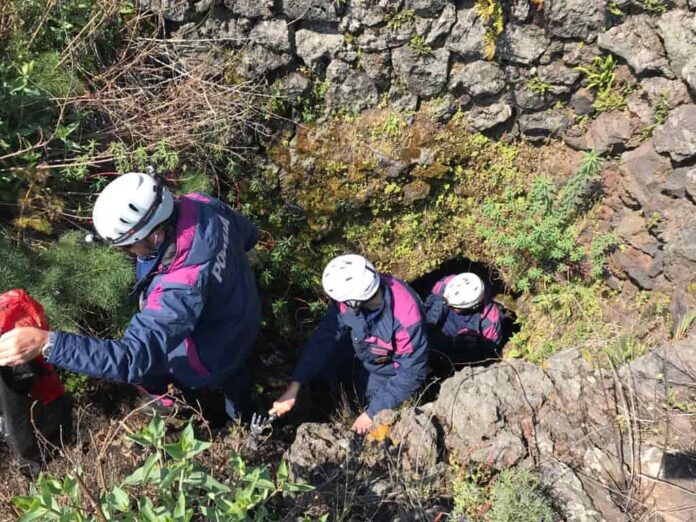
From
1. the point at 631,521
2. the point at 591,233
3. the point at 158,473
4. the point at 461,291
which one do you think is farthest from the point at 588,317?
the point at 158,473

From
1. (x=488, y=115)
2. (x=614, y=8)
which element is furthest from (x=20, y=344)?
(x=614, y=8)

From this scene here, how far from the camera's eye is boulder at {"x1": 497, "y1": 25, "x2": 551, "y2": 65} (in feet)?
14.5

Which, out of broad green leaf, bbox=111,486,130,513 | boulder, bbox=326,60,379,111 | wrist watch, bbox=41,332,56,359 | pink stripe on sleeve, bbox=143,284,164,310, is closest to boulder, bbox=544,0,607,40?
boulder, bbox=326,60,379,111

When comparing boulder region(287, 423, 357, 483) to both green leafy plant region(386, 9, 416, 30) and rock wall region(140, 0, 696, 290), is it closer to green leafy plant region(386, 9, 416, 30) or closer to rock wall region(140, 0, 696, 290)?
rock wall region(140, 0, 696, 290)

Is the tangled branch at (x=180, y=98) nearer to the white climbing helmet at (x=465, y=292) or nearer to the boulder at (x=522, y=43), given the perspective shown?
the boulder at (x=522, y=43)

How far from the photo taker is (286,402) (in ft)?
12.9

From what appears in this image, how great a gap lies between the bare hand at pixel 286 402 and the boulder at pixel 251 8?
2.97 m

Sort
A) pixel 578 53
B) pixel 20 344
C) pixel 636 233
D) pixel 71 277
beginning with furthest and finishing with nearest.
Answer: pixel 636 233
pixel 578 53
pixel 71 277
pixel 20 344

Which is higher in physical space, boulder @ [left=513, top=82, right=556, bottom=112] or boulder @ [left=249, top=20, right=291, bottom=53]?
boulder @ [left=249, top=20, right=291, bottom=53]

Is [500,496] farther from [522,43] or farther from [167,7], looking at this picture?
[167,7]

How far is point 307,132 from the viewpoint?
4.91 meters

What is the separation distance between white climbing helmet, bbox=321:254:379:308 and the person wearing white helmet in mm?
1400

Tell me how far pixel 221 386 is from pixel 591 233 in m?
3.64

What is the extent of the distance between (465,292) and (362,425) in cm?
170
